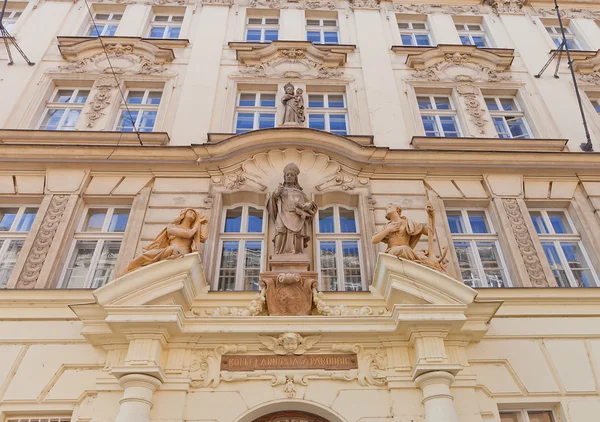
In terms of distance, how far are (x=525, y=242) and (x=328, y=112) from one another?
17.4 feet

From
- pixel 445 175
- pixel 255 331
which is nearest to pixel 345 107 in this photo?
pixel 445 175

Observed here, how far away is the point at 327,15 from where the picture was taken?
14.6 meters

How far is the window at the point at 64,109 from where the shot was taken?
11070 millimetres

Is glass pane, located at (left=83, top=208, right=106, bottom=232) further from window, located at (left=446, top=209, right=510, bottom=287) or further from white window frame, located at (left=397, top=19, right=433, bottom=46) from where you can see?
white window frame, located at (left=397, top=19, right=433, bottom=46)

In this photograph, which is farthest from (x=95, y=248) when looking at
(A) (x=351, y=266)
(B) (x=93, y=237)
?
(A) (x=351, y=266)

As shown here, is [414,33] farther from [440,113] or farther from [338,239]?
[338,239]

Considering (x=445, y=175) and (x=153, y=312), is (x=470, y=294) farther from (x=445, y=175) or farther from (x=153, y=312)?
(x=153, y=312)

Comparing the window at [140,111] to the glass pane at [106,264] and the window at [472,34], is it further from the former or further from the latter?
the window at [472,34]

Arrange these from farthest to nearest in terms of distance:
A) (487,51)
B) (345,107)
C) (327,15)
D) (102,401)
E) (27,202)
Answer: (327,15) < (487,51) < (345,107) < (27,202) < (102,401)

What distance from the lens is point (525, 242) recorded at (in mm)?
8945

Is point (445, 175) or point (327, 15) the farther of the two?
point (327, 15)

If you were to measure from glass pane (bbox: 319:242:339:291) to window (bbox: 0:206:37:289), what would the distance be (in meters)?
5.55

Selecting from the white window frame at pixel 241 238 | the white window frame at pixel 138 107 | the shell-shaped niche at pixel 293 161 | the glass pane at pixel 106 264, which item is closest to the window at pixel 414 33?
the shell-shaped niche at pixel 293 161

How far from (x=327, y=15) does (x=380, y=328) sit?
10782mm
